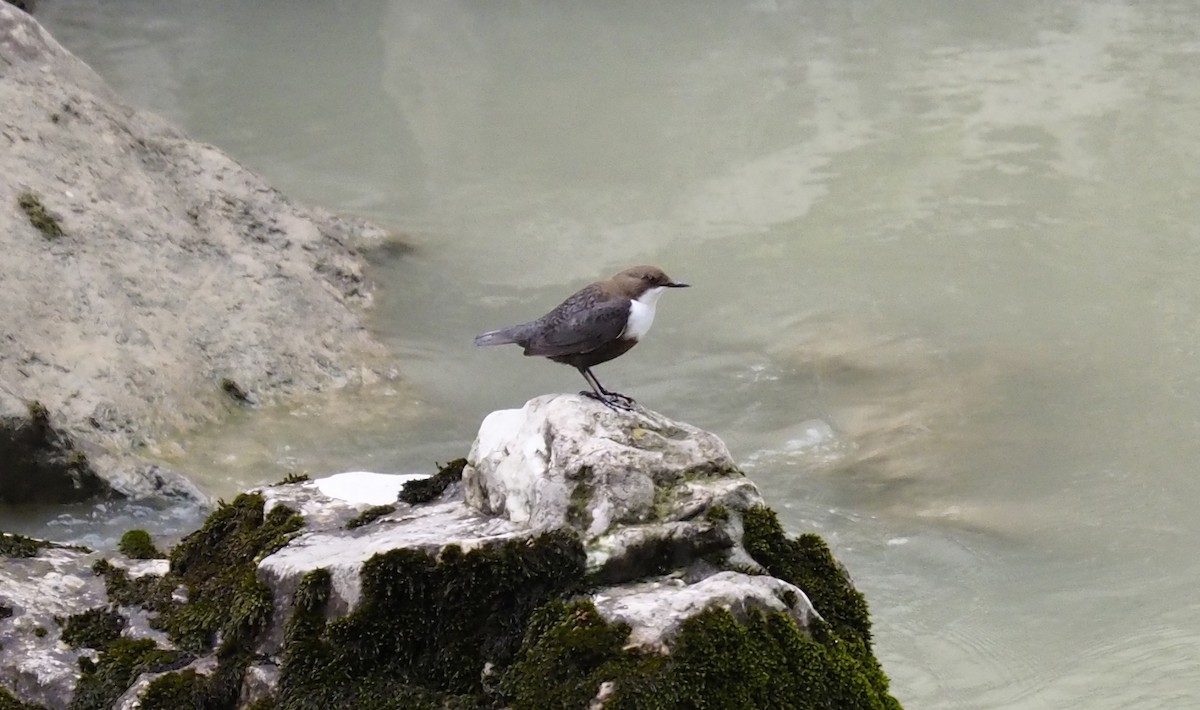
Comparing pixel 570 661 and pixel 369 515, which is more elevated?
pixel 369 515

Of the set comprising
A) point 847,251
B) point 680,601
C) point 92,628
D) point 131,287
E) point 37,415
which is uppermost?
point 847,251

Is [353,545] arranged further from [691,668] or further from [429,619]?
[691,668]

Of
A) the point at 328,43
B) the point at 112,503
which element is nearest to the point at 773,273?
the point at 112,503

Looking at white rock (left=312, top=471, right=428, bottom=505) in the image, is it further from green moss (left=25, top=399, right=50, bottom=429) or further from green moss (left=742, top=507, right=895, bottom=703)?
green moss (left=25, top=399, right=50, bottom=429)

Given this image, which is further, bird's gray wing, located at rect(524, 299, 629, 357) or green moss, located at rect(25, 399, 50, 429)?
green moss, located at rect(25, 399, 50, 429)

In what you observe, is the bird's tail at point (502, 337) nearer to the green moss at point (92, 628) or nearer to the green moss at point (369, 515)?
the green moss at point (369, 515)

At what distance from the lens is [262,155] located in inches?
484

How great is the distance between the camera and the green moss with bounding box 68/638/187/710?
3.01 m

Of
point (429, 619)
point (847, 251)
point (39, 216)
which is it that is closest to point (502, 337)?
point (429, 619)

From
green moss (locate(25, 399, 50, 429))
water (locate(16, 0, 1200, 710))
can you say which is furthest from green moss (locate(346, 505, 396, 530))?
water (locate(16, 0, 1200, 710))

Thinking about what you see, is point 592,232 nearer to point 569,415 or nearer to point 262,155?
point 262,155

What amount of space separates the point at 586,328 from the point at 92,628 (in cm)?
161

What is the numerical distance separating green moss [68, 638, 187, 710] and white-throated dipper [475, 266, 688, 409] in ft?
4.43

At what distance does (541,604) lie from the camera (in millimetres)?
2812
